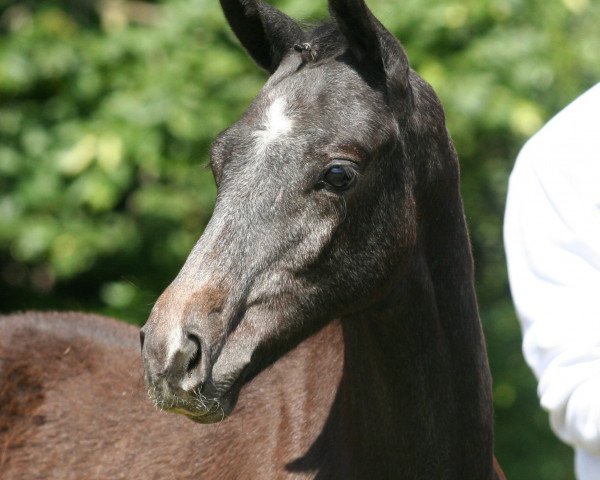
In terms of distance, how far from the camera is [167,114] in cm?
530

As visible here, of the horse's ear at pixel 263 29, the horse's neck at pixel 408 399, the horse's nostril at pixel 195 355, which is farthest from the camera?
the horse's ear at pixel 263 29

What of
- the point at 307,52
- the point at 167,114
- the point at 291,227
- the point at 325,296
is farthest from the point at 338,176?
Result: the point at 167,114

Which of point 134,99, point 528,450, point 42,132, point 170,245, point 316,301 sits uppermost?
point 316,301

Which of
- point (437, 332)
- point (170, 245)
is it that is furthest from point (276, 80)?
point (170, 245)

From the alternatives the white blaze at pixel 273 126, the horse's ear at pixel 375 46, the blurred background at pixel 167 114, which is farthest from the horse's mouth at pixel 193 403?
the blurred background at pixel 167 114

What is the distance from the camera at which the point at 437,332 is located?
9.83ft

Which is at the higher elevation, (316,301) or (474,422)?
(316,301)

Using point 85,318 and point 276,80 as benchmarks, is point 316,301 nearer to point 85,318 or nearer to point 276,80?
point 276,80

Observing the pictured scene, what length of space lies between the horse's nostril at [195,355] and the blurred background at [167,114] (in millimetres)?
2838

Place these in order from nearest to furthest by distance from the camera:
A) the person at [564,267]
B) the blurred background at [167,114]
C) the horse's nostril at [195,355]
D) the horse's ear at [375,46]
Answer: the person at [564,267]
the horse's nostril at [195,355]
the horse's ear at [375,46]
the blurred background at [167,114]

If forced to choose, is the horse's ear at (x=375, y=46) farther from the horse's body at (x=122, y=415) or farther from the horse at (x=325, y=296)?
the horse's body at (x=122, y=415)

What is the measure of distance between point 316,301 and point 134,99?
2875 millimetres

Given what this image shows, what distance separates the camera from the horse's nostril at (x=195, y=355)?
2502 mm

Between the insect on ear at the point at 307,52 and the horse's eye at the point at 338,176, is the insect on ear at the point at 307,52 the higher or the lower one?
the higher one
